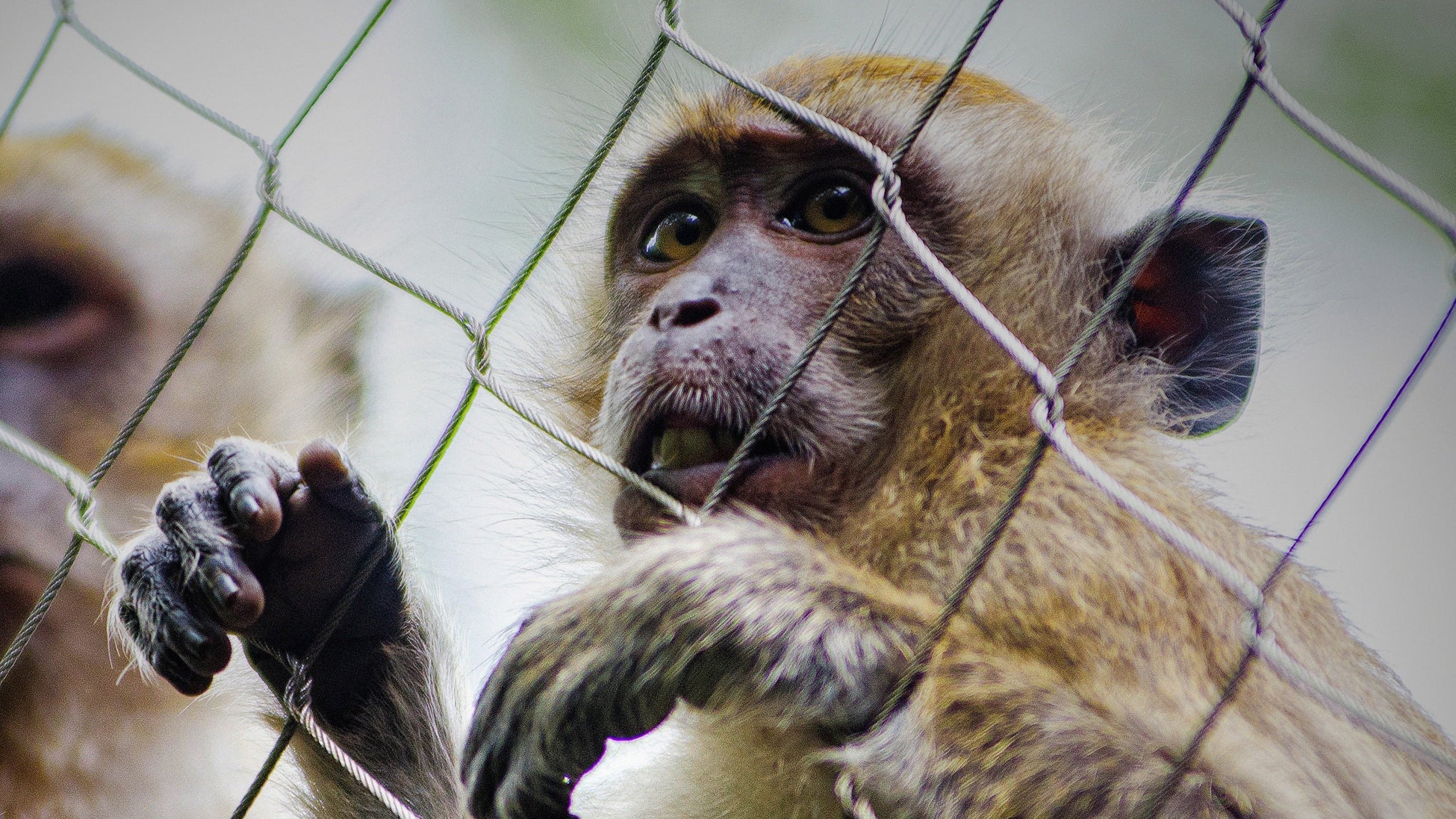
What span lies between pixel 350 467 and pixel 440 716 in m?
0.95

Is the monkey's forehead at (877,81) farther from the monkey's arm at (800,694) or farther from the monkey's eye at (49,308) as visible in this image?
the monkey's eye at (49,308)

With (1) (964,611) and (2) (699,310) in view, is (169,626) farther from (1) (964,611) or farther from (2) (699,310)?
(1) (964,611)

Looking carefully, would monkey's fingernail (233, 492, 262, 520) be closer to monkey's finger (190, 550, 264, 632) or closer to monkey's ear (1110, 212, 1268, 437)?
monkey's finger (190, 550, 264, 632)

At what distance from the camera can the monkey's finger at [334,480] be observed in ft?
6.12

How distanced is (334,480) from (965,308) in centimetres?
115

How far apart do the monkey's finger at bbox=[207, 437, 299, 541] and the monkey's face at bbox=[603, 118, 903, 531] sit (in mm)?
644

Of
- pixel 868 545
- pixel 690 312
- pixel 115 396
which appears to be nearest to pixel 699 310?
pixel 690 312

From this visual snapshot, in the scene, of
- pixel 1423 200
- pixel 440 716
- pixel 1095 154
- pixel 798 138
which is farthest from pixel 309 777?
pixel 1423 200

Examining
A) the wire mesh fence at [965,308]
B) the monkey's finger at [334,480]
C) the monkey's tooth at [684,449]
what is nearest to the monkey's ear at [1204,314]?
the wire mesh fence at [965,308]

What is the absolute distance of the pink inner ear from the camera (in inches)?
85.5

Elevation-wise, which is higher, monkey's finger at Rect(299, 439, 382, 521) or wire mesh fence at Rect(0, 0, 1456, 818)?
wire mesh fence at Rect(0, 0, 1456, 818)

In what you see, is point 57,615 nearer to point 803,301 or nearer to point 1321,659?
point 803,301

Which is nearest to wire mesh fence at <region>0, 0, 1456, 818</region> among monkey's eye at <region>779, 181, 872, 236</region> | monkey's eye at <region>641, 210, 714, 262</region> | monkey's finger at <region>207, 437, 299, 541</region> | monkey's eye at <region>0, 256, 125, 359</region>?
monkey's finger at <region>207, 437, 299, 541</region>

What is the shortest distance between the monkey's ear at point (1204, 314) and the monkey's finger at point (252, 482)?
163 cm
